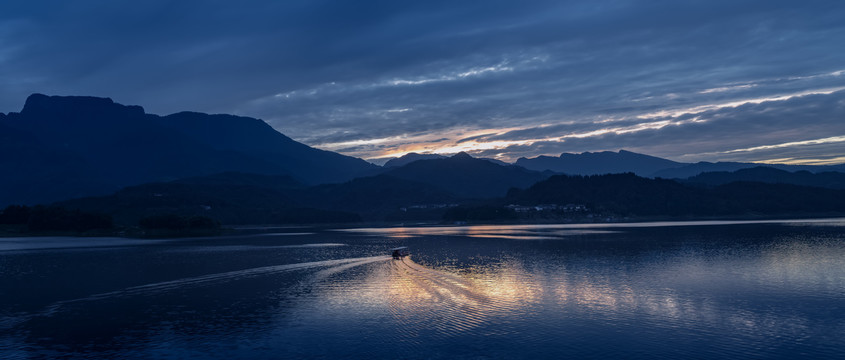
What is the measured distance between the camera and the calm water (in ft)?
116

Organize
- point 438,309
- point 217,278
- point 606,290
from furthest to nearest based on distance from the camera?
point 217,278 → point 606,290 → point 438,309

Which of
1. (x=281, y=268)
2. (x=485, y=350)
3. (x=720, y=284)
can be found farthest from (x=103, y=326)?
(x=720, y=284)

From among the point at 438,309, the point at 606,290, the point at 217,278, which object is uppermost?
the point at 217,278

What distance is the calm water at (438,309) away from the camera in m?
35.3

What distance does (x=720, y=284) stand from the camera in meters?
59.1

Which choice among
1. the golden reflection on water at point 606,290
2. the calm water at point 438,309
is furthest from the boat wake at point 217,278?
the golden reflection on water at point 606,290

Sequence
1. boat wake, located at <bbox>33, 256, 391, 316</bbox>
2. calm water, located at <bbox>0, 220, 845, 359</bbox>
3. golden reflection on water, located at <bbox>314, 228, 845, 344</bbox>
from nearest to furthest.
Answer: calm water, located at <bbox>0, 220, 845, 359</bbox> < golden reflection on water, located at <bbox>314, 228, 845, 344</bbox> < boat wake, located at <bbox>33, 256, 391, 316</bbox>

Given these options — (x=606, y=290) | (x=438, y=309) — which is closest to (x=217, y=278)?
(x=438, y=309)

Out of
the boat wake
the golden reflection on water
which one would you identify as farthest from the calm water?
the boat wake

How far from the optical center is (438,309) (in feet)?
158

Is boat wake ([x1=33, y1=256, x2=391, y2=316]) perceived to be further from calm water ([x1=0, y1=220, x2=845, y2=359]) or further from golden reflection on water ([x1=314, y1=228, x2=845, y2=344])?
golden reflection on water ([x1=314, y1=228, x2=845, y2=344])

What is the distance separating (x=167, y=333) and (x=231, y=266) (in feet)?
155

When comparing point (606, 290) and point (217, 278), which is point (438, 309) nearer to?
point (606, 290)

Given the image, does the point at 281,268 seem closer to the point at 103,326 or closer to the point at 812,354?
the point at 103,326
